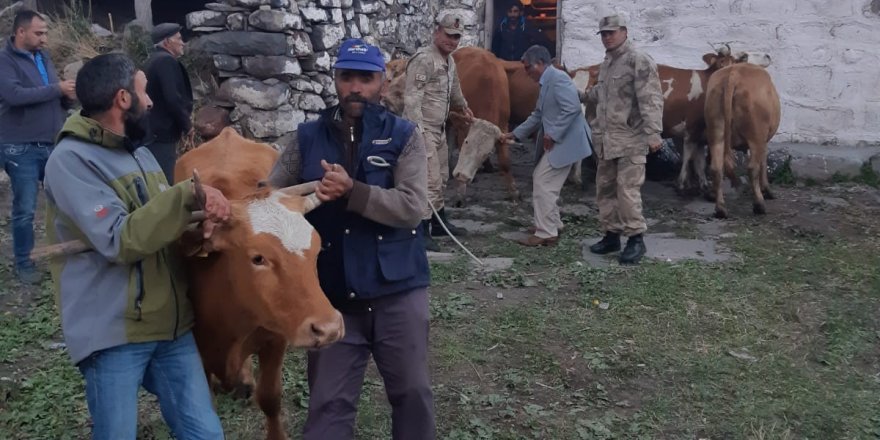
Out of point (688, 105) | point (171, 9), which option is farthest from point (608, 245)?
point (171, 9)

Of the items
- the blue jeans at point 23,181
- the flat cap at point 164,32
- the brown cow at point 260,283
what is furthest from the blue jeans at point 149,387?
the flat cap at point 164,32

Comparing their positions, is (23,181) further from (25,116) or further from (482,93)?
(482,93)

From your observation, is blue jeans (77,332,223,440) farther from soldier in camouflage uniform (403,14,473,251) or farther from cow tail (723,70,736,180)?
cow tail (723,70,736,180)

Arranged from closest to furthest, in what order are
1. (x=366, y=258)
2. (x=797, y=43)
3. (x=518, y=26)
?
(x=366, y=258) < (x=797, y=43) < (x=518, y=26)

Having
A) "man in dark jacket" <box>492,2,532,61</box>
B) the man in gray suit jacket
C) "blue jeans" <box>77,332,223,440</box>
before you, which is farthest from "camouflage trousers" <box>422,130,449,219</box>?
"man in dark jacket" <box>492,2,532,61</box>

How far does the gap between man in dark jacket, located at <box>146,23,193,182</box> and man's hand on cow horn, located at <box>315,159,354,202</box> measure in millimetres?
3358

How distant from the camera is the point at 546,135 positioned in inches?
296

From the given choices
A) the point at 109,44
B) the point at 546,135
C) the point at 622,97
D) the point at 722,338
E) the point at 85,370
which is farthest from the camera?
the point at 109,44

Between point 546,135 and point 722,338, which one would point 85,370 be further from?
point 546,135

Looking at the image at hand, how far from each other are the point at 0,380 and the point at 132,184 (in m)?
2.38

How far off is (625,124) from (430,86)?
1744 mm

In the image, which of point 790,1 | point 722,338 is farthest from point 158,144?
point 790,1

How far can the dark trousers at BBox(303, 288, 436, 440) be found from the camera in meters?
3.31

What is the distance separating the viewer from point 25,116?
5.95m
